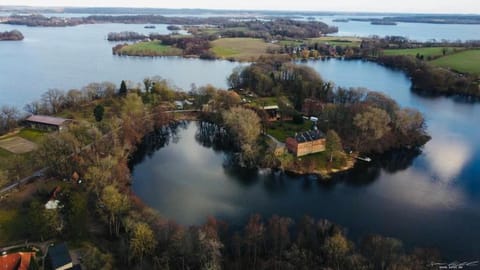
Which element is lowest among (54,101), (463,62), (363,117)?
(54,101)

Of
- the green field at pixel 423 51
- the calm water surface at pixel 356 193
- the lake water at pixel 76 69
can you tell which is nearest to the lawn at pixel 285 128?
the calm water surface at pixel 356 193

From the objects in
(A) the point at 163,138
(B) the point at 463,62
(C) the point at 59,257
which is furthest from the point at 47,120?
(B) the point at 463,62

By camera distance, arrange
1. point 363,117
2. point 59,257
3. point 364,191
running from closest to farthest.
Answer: point 59,257
point 364,191
point 363,117

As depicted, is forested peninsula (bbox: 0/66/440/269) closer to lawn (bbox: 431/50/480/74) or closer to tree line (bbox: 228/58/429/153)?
tree line (bbox: 228/58/429/153)

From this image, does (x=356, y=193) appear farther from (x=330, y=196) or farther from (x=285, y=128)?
(x=285, y=128)

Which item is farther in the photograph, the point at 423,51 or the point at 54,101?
the point at 423,51

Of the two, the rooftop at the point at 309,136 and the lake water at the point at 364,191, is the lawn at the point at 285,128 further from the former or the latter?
the lake water at the point at 364,191

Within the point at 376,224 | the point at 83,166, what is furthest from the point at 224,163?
the point at 376,224

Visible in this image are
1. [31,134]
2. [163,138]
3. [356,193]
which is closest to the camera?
[356,193]
